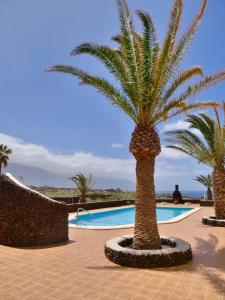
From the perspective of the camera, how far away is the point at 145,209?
7730mm

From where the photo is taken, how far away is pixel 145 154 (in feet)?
25.8

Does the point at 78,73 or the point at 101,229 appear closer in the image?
the point at 78,73

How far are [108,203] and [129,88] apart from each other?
16.8 metres

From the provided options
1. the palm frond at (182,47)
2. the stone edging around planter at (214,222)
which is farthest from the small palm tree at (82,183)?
the palm frond at (182,47)

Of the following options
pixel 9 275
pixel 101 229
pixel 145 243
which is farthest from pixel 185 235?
pixel 9 275

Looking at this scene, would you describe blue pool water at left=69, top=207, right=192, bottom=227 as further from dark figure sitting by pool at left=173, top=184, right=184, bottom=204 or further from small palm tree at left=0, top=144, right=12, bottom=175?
small palm tree at left=0, top=144, right=12, bottom=175

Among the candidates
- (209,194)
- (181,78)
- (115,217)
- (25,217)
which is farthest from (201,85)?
(209,194)

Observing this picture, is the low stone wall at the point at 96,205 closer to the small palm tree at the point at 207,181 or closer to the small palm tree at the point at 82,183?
the small palm tree at the point at 82,183

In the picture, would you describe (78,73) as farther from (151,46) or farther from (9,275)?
(9,275)

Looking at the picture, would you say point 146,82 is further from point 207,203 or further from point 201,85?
point 207,203

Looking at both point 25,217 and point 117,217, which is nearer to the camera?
point 25,217

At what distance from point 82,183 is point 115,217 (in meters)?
5.06

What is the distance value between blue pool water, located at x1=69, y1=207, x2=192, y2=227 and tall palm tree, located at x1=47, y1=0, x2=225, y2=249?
27.2 ft

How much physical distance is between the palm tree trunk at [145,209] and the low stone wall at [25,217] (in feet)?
10.1
